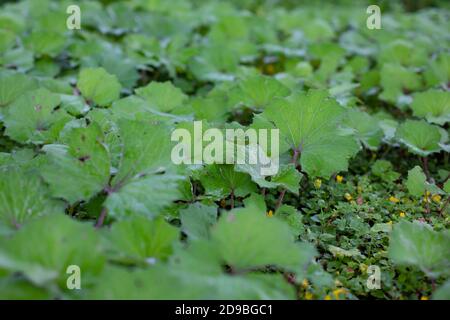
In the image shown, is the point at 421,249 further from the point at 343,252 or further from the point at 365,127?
the point at 365,127

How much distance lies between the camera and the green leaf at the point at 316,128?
2.10 metres

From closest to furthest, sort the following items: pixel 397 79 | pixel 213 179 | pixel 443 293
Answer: pixel 443 293, pixel 213 179, pixel 397 79

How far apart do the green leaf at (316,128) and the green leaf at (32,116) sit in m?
0.97

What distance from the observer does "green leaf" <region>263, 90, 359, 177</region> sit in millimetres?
2100

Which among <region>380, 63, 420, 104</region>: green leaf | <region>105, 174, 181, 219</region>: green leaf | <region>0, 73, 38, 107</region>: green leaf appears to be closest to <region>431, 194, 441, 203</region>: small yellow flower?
<region>380, 63, 420, 104</region>: green leaf

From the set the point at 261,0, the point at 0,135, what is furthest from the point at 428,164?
the point at 261,0

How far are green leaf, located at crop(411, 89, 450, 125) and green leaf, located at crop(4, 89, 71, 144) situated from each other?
5.81 feet

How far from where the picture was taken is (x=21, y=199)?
1.68 metres

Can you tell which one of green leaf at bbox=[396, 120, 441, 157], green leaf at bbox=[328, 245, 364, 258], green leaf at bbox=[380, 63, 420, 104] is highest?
green leaf at bbox=[380, 63, 420, 104]

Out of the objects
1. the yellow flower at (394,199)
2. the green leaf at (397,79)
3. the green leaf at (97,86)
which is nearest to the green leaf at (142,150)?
the green leaf at (97,86)

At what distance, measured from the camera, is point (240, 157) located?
1.97 meters

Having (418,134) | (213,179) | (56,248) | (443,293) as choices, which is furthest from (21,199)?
(418,134)

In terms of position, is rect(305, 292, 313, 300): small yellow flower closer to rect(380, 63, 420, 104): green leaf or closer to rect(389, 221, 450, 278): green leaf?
rect(389, 221, 450, 278): green leaf

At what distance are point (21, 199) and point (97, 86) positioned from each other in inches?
43.9
